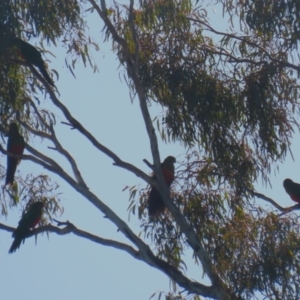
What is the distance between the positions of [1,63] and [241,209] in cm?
254

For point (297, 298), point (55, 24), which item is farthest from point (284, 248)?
point (55, 24)

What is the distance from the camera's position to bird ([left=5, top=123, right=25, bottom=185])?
954 centimetres

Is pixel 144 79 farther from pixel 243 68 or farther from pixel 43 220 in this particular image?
pixel 43 220

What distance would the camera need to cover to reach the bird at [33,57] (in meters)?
9.38

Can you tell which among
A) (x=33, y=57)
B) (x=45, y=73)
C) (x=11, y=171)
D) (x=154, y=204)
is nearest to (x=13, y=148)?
(x=11, y=171)

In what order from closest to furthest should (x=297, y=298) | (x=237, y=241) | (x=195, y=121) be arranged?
(x=297, y=298)
(x=237, y=241)
(x=195, y=121)

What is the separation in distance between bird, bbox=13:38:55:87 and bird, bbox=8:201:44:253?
3.72ft

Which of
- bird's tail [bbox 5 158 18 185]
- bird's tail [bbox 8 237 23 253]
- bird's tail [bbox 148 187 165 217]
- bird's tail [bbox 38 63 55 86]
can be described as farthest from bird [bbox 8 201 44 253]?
bird's tail [bbox 38 63 55 86]

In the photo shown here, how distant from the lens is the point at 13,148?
9.59 meters

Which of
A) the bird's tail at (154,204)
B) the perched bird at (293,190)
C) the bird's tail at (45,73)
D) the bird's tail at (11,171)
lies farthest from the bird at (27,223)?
the perched bird at (293,190)

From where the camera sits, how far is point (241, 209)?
958cm

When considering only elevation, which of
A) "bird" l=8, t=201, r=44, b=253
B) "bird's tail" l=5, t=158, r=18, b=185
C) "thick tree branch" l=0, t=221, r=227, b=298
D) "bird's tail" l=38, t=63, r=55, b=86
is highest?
"bird's tail" l=38, t=63, r=55, b=86

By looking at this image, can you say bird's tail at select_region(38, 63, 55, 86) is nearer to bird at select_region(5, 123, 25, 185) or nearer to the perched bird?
bird at select_region(5, 123, 25, 185)

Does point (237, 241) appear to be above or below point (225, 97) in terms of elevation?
below
